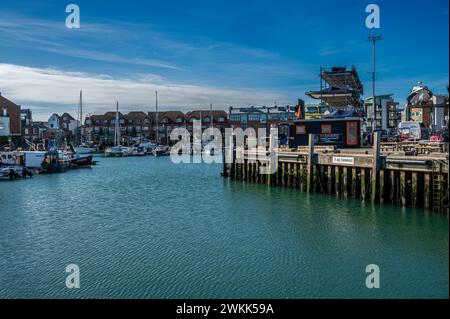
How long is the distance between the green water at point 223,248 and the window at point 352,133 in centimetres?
1137

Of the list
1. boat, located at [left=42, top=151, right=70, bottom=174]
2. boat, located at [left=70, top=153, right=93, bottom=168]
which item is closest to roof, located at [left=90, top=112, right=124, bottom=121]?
boat, located at [left=70, top=153, right=93, bottom=168]

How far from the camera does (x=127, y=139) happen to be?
130 meters

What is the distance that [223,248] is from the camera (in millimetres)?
18266

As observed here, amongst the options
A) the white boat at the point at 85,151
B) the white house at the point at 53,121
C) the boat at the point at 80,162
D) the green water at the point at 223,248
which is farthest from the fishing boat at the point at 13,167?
the white house at the point at 53,121

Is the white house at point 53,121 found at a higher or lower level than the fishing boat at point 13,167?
higher

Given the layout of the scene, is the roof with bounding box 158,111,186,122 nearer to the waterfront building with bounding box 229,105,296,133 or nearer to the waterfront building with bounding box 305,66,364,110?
the waterfront building with bounding box 229,105,296,133

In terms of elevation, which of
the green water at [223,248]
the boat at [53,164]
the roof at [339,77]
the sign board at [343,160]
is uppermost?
the roof at [339,77]

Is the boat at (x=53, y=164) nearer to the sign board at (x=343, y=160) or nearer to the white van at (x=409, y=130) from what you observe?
the sign board at (x=343, y=160)

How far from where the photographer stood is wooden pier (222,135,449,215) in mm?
23000

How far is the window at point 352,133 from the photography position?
39750 mm

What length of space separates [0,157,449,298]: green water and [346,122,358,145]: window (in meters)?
11.4

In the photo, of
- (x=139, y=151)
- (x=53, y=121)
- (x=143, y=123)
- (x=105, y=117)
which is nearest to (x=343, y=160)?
(x=139, y=151)
